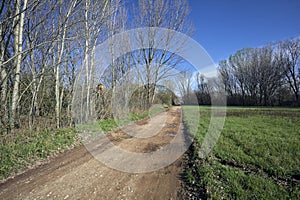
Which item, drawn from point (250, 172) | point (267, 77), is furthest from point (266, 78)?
point (250, 172)

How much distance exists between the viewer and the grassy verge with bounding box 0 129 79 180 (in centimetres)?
381

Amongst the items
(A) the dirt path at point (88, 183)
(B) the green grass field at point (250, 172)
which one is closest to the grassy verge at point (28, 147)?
(A) the dirt path at point (88, 183)

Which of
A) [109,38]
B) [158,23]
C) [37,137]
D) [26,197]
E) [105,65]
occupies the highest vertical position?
[158,23]

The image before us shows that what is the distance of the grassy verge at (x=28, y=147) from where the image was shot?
3814 millimetres

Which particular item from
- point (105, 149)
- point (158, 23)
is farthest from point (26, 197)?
point (158, 23)

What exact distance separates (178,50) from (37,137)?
15.6m

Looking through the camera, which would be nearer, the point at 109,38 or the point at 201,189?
the point at 201,189

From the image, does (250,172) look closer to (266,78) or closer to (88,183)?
(88,183)

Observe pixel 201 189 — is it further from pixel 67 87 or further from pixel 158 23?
pixel 158 23

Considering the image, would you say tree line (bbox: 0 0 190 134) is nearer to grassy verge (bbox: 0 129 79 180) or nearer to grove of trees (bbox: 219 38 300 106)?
grassy verge (bbox: 0 129 79 180)

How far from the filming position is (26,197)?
103 inches

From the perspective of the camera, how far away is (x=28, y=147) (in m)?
4.64

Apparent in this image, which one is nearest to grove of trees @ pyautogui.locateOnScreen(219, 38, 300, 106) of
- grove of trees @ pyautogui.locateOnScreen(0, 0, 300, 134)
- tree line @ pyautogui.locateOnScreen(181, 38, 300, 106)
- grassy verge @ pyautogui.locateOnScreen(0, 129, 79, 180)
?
tree line @ pyautogui.locateOnScreen(181, 38, 300, 106)

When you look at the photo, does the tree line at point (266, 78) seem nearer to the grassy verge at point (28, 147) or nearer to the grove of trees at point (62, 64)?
the grove of trees at point (62, 64)
